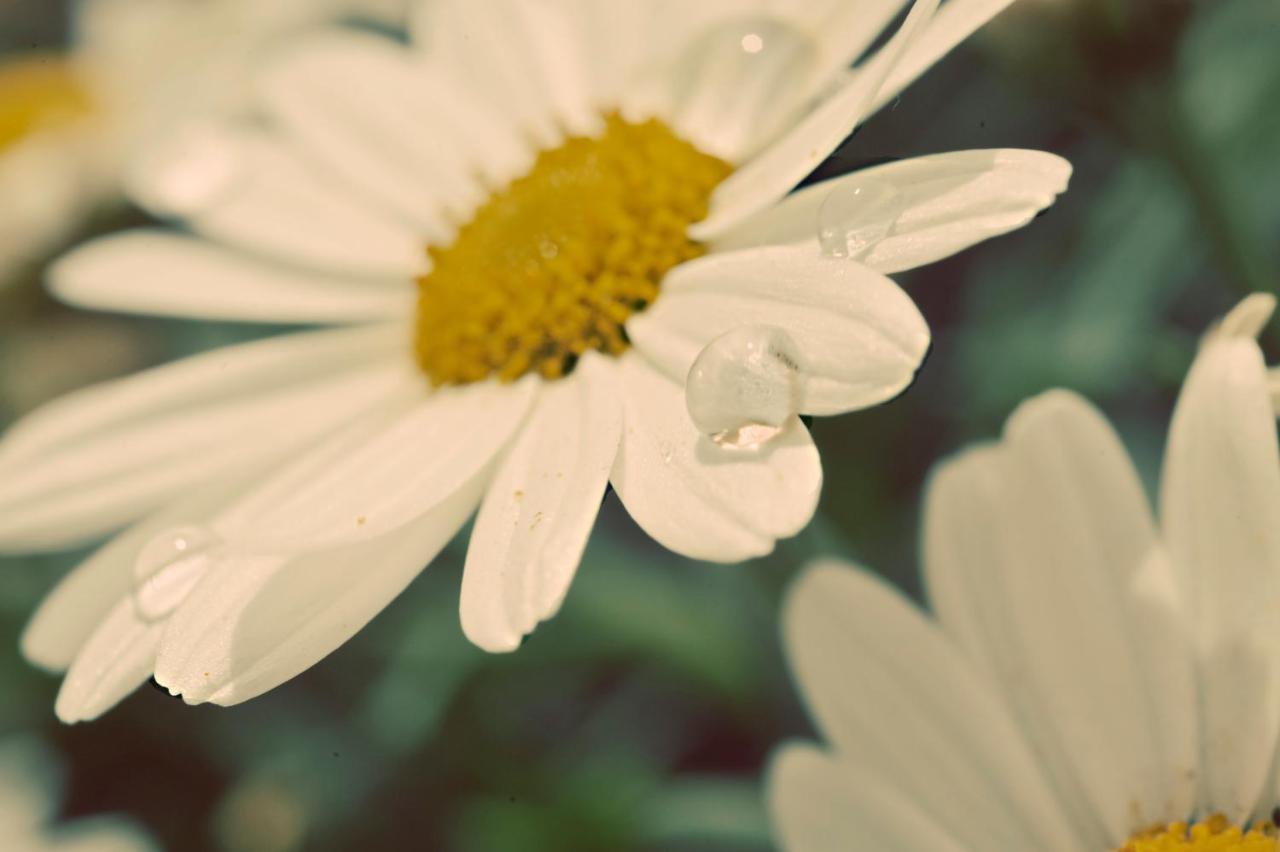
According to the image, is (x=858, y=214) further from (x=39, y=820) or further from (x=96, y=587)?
(x=39, y=820)

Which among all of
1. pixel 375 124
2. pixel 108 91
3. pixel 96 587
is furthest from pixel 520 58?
pixel 108 91

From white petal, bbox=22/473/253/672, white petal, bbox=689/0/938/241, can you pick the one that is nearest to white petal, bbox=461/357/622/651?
white petal, bbox=689/0/938/241

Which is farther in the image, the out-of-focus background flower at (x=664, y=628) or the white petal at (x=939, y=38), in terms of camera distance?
the out-of-focus background flower at (x=664, y=628)

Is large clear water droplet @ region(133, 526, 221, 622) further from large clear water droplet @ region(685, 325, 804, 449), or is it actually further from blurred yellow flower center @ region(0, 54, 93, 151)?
blurred yellow flower center @ region(0, 54, 93, 151)

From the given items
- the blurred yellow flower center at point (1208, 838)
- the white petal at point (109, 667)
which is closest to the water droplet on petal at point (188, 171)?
the white petal at point (109, 667)

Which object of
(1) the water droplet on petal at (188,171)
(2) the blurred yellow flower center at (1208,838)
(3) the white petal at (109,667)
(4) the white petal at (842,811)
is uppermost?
(2) the blurred yellow flower center at (1208,838)

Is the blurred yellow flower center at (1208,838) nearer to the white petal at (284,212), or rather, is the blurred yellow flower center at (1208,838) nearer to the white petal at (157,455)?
the white petal at (157,455)

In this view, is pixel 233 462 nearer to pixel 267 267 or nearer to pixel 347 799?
pixel 267 267

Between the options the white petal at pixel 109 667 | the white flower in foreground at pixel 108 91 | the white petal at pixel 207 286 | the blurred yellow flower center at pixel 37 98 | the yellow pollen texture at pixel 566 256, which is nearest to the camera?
the white petal at pixel 109 667
